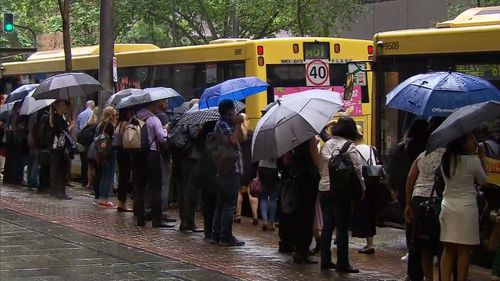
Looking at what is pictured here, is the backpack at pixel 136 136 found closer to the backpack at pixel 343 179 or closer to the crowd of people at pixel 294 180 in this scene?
the crowd of people at pixel 294 180

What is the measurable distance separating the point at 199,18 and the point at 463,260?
26583mm

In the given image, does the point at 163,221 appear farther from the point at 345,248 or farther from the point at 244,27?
the point at 244,27

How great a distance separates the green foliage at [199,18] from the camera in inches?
1056

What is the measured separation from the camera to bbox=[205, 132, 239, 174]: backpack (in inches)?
442

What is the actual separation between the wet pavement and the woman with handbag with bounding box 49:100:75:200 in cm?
225

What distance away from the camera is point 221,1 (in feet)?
103

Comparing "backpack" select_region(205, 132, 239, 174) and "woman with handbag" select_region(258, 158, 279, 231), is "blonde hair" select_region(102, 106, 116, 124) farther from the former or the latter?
"backpack" select_region(205, 132, 239, 174)

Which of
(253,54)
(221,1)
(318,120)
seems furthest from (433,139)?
(221,1)

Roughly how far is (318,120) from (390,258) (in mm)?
2143

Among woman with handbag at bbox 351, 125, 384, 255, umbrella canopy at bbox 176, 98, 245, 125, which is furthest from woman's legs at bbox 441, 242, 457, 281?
umbrella canopy at bbox 176, 98, 245, 125

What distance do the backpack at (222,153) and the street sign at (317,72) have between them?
214 inches

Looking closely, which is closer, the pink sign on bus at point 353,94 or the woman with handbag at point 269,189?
the woman with handbag at point 269,189

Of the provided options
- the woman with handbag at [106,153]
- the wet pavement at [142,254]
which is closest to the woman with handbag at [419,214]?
the wet pavement at [142,254]

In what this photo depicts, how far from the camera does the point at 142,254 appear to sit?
10.8 metres
